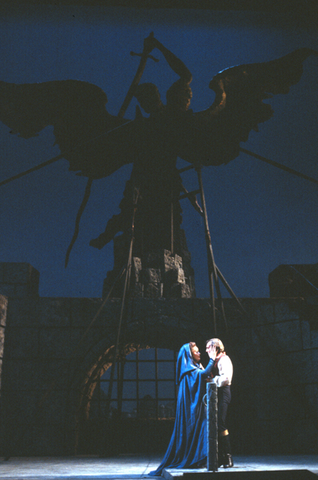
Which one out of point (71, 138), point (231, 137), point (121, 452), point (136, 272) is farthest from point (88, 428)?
point (231, 137)

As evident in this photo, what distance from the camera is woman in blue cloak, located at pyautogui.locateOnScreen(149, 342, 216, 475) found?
573 centimetres

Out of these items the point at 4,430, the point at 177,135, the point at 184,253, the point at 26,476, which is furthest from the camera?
the point at 184,253

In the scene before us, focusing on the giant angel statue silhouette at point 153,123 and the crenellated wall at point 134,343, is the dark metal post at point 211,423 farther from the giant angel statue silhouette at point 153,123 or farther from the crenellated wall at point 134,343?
the giant angel statue silhouette at point 153,123

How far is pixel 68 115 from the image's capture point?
348 inches

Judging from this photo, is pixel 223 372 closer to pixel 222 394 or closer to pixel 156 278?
pixel 222 394

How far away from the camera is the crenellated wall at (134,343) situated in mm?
7945

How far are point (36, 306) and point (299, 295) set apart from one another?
4703mm

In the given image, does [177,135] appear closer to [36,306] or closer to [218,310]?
[218,310]

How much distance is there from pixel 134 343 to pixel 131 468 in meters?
2.69

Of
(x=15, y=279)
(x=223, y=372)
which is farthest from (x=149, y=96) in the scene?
(x=223, y=372)

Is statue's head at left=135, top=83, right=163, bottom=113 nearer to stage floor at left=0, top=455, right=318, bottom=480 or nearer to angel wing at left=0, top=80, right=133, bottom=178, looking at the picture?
angel wing at left=0, top=80, right=133, bottom=178

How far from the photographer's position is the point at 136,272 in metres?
8.98

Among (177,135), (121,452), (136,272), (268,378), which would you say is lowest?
(121,452)

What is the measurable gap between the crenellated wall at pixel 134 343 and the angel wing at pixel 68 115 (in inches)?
96.2
